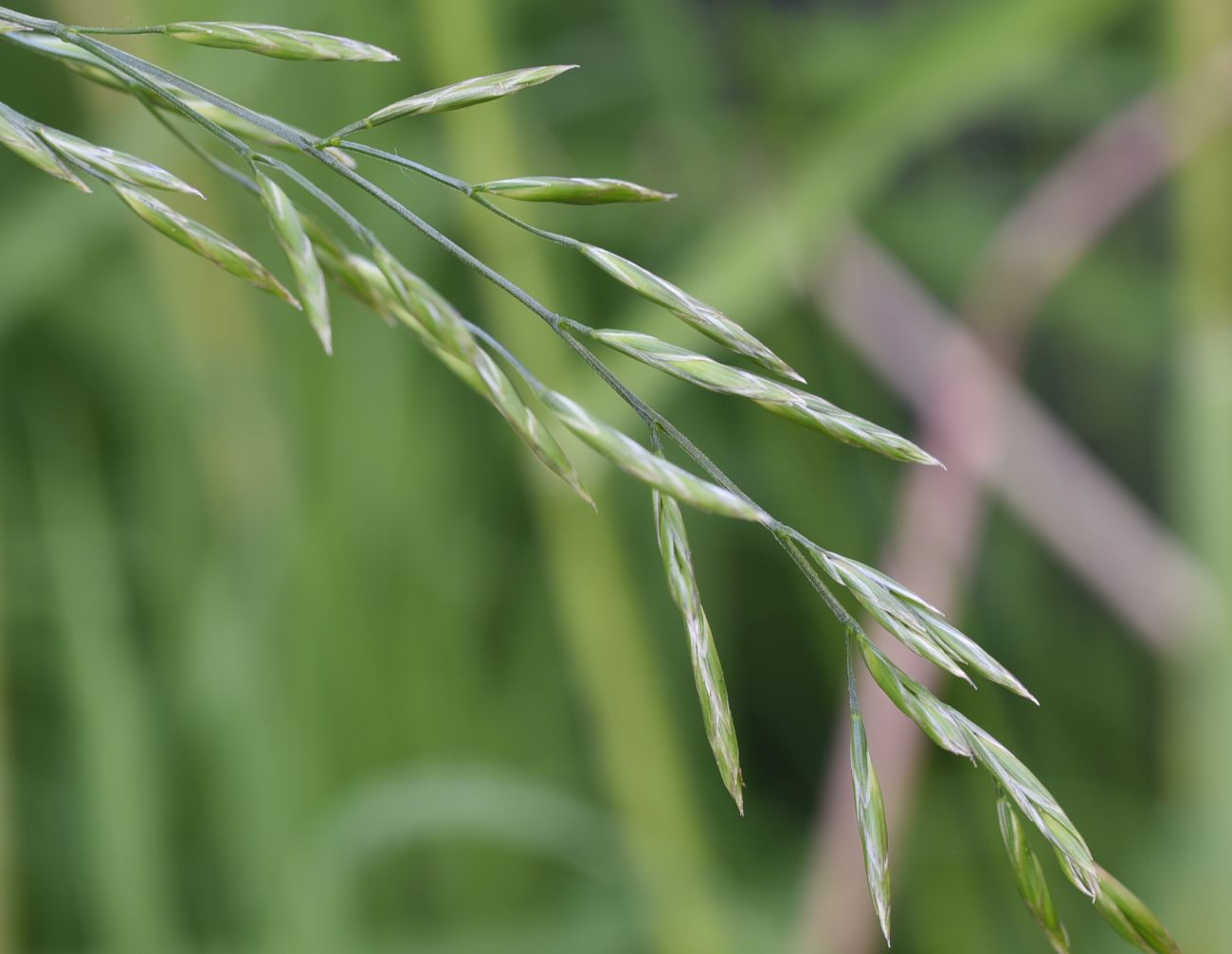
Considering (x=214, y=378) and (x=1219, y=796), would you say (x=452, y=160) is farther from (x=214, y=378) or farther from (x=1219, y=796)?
(x=1219, y=796)

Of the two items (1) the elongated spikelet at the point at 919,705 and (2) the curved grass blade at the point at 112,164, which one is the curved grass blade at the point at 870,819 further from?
(2) the curved grass blade at the point at 112,164

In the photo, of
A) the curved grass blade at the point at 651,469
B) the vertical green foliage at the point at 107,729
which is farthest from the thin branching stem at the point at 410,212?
the vertical green foliage at the point at 107,729

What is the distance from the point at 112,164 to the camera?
0.29 metres

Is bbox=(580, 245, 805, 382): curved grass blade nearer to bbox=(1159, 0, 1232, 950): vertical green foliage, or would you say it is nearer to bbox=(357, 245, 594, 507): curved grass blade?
bbox=(357, 245, 594, 507): curved grass blade

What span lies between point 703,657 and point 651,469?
59 mm

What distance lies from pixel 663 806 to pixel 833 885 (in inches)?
5.0

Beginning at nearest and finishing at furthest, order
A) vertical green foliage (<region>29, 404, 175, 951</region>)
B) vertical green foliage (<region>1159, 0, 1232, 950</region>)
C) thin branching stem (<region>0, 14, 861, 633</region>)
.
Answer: thin branching stem (<region>0, 14, 861, 633</region>) < vertical green foliage (<region>1159, 0, 1232, 950</region>) < vertical green foliage (<region>29, 404, 175, 951</region>)

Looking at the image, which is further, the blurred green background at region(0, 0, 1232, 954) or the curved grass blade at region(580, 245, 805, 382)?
the blurred green background at region(0, 0, 1232, 954)

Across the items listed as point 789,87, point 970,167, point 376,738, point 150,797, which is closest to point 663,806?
point 376,738

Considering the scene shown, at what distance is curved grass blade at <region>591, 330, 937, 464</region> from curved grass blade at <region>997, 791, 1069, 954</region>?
89 millimetres

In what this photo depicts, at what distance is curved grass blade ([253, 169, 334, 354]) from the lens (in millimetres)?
302

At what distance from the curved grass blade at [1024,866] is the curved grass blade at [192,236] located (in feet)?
0.70

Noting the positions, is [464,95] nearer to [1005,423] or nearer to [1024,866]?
[1024,866]

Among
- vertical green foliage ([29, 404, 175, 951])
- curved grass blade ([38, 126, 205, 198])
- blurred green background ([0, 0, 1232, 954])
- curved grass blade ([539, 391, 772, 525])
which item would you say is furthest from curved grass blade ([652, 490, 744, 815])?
vertical green foliage ([29, 404, 175, 951])
